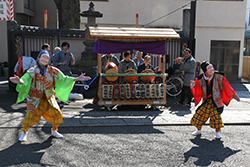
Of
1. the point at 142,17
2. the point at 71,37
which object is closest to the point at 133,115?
the point at 71,37

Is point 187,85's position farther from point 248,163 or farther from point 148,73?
point 248,163

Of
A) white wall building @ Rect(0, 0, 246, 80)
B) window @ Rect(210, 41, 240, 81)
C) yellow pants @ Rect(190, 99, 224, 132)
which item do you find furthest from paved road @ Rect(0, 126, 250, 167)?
white wall building @ Rect(0, 0, 246, 80)

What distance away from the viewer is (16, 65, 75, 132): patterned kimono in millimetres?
4992

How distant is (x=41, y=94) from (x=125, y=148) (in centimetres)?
197

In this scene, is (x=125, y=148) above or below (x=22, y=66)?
below

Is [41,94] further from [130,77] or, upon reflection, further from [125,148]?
[130,77]

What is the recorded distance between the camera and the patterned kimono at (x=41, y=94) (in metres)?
4.99

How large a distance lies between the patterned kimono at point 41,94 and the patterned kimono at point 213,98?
9.61 ft

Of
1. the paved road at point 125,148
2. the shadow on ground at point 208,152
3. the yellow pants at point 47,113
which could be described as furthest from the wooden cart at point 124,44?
the shadow on ground at point 208,152

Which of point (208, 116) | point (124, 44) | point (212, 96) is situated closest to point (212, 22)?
point (124, 44)

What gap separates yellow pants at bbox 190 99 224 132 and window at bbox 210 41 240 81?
12.1 m

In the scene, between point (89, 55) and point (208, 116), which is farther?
point (89, 55)

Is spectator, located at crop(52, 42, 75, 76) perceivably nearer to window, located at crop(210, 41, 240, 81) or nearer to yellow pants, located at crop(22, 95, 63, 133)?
yellow pants, located at crop(22, 95, 63, 133)

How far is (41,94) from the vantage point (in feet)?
16.9
